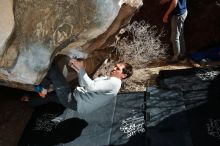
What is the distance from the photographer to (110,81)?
4871mm

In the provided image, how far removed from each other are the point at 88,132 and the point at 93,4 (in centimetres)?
229

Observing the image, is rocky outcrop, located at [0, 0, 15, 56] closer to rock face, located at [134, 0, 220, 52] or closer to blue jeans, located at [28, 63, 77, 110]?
blue jeans, located at [28, 63, 77, 110]

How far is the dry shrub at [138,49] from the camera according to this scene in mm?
6836

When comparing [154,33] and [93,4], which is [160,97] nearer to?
[154,33]

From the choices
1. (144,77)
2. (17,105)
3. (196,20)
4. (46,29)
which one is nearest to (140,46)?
(144,77)

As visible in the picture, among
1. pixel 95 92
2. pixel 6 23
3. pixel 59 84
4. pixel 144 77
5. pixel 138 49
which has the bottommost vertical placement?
pixel 144 77

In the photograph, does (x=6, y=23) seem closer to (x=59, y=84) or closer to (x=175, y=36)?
(x=59, y=84)

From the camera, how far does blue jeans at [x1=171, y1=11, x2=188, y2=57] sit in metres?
6.72

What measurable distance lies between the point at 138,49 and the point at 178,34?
80cm

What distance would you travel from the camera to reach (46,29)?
4.09m

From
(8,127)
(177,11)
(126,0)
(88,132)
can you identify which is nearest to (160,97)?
(88,132)

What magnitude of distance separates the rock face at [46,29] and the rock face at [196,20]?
3.36 m

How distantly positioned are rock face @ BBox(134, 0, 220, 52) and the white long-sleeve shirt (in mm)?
2964

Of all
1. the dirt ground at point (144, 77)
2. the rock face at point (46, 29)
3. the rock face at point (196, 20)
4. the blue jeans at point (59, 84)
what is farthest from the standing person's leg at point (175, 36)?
the blue jeans at point (59, 84)
